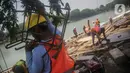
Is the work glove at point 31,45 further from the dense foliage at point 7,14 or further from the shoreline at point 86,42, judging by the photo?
the shoreline at point 86,42

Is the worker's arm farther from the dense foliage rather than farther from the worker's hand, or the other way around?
the dense foliage

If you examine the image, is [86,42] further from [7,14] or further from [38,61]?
[38,61]

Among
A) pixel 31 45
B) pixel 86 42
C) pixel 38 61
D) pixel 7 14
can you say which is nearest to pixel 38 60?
pixel 38 61

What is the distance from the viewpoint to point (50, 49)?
2.14 metres

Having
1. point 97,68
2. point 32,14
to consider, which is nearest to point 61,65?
point 32,14

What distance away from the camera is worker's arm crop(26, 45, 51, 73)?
2.19 meters

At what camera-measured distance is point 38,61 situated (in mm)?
2199

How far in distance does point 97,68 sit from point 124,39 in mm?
5788

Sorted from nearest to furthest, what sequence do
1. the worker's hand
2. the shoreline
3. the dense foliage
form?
the worker's hand
the dense foliage
the shoreline

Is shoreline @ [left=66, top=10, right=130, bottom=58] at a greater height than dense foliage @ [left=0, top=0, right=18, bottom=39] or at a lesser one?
lesser

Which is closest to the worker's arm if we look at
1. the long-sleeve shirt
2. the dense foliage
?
the long-sleeve shirt

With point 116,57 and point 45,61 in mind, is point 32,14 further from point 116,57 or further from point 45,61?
point 116,57

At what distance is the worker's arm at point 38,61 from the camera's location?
7.19 feet

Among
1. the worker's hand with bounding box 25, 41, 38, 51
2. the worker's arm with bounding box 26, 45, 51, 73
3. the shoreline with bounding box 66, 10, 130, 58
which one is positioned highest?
the worker's hand with bounding box 25, 41, 38, 51
